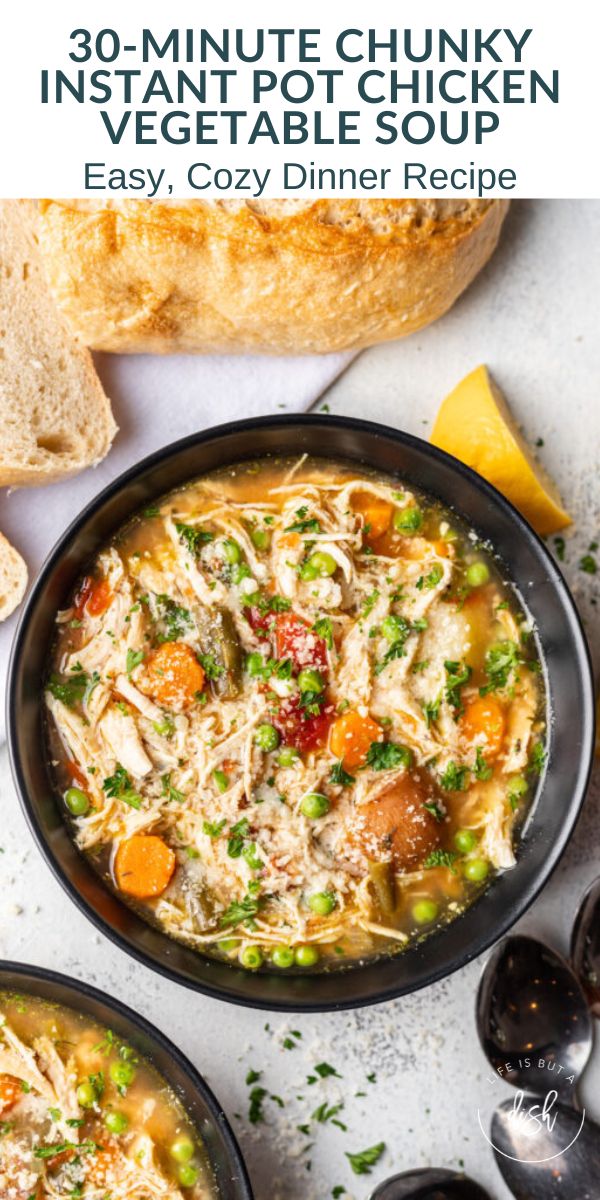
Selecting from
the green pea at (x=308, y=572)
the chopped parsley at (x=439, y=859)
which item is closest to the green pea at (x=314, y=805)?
the chopped parsley at (x=439, y=859)

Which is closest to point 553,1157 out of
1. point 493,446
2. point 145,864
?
point 145,864

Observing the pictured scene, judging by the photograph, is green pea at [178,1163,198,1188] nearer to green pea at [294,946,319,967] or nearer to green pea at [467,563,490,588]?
green pea at [294,946,319,967]

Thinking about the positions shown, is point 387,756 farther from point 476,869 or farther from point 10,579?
point 10,579

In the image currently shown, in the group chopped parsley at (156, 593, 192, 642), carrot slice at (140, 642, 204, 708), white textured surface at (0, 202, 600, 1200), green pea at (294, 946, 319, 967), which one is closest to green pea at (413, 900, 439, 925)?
green pea at (294, 946, 319, 967)

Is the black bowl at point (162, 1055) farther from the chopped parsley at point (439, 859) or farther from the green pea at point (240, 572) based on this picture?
the green pea at point (240, 572)

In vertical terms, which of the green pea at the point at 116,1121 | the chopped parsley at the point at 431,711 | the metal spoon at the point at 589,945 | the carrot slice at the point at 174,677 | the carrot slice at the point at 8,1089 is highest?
the carrot slice at the point at 174,677
